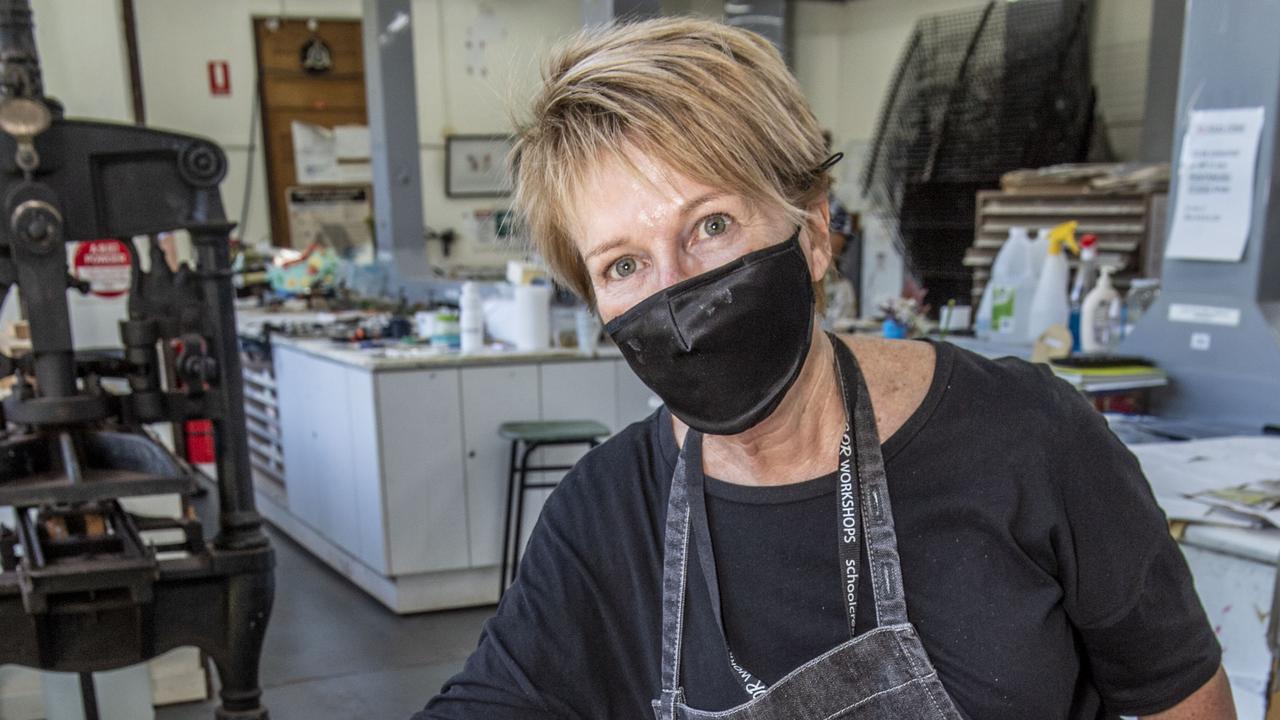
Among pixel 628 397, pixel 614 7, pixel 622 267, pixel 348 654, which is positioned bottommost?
pixel 348 654

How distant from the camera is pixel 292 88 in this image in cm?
885

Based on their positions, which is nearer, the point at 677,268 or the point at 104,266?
the point at 677,268

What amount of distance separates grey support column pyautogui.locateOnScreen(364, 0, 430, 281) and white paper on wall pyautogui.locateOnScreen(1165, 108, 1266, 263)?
5.05 m

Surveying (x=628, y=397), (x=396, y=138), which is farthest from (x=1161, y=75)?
→ (x=396, y=138)

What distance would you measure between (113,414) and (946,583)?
1676 mm

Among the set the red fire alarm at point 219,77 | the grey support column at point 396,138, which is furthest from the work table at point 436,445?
the red fire alarm at point 219,77

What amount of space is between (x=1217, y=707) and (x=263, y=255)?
716cm

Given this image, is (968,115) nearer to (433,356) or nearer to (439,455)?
(433,356)

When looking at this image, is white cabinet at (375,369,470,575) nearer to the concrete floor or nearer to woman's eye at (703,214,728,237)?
the concrete floor

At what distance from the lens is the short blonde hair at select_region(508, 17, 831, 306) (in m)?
1.05

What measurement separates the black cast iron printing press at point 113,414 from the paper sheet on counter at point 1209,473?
179 centimetres

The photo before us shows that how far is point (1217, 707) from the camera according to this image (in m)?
1.16

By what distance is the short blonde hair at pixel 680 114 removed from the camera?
41.3 inches

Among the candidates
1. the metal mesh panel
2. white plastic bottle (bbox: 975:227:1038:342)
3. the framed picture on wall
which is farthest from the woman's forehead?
the framed picture on wall
